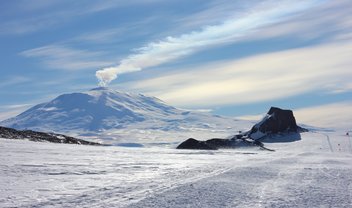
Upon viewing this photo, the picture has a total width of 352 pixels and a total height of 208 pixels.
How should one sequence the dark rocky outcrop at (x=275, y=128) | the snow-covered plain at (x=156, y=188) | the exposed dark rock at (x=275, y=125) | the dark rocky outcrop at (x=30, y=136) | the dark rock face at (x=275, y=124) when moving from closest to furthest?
1. the snow-covered plain at (x=156, y=188)
2. the dark rocky outcrop at (x=30, y=136)
3. the dark rocky outcrop at (x=275, y=128)
4. the exposed dark rock at (x=275, y=125)
5. the dark rock face at (x=275, y=124)

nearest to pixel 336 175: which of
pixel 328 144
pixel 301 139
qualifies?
pixel 328 144

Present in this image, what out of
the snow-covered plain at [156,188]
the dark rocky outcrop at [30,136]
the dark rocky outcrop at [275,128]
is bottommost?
the snow-covered plain at [156,188]

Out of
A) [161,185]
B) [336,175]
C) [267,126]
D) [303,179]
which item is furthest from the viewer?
[267,126]

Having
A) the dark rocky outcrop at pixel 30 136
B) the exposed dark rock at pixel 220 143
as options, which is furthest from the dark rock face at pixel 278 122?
the dark rocky outcrop at pixel 30 136

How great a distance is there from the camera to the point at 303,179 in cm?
1697

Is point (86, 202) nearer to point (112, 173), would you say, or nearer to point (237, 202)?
point (237, 202)

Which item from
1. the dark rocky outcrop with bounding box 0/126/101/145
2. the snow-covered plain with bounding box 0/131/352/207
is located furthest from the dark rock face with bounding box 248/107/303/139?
the snow-covered plain with bounding box 0/131/352/207

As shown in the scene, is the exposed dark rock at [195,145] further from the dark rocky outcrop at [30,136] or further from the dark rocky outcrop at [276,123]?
the dark rocky outcrop at [276,123]

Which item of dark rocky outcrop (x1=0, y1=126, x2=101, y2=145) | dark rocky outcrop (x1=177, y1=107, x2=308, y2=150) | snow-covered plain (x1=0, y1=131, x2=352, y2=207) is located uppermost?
dark rocky outcrop (x1=177, y1=107, x2=308, y2=150)

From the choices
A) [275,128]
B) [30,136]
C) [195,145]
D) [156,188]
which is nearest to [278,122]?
[275,128]

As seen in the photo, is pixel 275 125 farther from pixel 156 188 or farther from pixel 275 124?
pixel 156 188

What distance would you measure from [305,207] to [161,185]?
4.82 metres

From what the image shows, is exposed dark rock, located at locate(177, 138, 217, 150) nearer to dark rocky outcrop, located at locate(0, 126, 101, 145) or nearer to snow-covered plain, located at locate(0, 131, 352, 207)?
dark rocky outcrop, located at locate(0, 126, 101, 145)

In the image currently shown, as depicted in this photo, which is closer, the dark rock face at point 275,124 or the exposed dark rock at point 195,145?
the exposed dark rock at point 195,145
